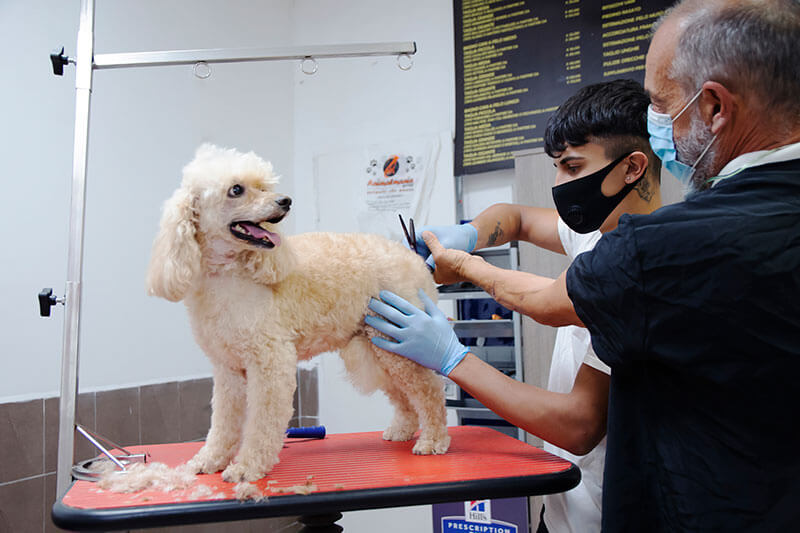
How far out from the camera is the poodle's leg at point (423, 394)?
1371mm

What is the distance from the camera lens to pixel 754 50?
793 mm

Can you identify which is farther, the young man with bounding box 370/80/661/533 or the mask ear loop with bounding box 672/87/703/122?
the young man with bounding box 370/80/661/533

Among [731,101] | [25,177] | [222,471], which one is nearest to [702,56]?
[731,101]

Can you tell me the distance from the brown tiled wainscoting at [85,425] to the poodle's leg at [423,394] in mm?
595

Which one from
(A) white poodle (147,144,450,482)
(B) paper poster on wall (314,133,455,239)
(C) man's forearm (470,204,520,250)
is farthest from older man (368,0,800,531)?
(B) paper poster on wall (314,133,455,239)

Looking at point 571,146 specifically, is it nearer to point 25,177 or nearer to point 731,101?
point 731,101

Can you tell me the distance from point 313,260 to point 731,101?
94cm

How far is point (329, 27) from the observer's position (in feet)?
12.5

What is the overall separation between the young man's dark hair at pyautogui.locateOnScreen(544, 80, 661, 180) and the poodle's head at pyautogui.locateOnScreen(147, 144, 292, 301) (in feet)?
2.57

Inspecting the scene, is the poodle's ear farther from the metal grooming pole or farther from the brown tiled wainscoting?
the brown tiled wainscoting

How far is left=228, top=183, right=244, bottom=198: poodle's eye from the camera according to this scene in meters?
1.21

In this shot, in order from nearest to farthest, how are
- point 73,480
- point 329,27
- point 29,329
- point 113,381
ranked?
point 73,480, point 29,329, point 113,381, point 329,27

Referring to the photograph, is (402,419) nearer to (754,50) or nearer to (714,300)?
(714,300)

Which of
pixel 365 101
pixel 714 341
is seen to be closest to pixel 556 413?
pixel 714 341
